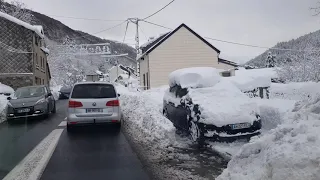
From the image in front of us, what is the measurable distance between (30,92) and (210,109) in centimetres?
1092

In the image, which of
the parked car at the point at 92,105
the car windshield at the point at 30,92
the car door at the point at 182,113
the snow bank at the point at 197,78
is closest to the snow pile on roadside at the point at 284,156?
the car door at the point at 182,113

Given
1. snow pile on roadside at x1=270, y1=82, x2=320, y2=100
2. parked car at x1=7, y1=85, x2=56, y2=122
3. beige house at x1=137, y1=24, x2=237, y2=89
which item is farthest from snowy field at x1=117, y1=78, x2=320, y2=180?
beige house at x1=137, y1=24, x2=237, y2=89

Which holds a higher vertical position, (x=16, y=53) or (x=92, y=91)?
(x=16, y=53)

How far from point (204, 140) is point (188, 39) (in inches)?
885

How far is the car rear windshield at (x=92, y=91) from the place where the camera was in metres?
10.0

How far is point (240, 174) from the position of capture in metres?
4.26

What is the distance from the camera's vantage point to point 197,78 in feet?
31.7

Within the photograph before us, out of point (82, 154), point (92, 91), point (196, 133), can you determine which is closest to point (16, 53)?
point (92, 91)

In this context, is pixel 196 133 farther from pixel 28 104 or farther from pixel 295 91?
pixel 295 91

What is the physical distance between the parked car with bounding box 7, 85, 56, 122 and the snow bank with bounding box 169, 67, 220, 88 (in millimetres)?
7271

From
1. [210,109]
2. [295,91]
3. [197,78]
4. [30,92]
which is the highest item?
[197,78]

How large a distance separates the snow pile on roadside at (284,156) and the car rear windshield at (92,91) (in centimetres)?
616

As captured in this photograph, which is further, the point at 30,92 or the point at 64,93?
the point at 64,93

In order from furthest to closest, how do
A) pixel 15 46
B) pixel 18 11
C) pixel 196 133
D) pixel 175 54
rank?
pixel 18 11
pixel 15 46
pixel 175 54
pixel 196 133
